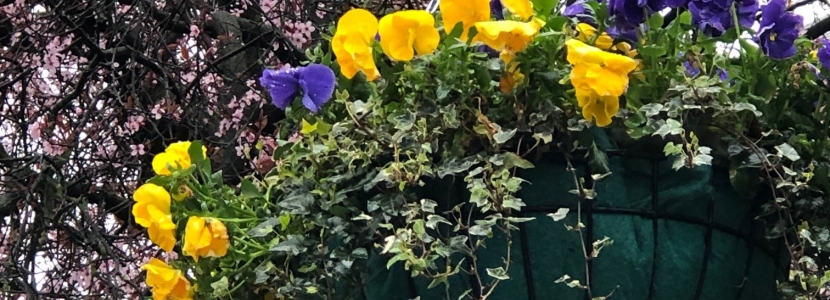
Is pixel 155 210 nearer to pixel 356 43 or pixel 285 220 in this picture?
pixel 285 220

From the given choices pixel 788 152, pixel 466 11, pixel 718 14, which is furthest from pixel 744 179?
pixel 466 11

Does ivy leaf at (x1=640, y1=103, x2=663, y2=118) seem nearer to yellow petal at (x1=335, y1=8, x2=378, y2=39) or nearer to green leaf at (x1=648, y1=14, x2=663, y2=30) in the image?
green leaf at (x1=648, y1=14, x2=663, y2=30)

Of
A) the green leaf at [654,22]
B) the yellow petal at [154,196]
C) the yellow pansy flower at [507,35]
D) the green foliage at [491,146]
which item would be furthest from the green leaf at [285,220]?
the green leaf at [654,22]

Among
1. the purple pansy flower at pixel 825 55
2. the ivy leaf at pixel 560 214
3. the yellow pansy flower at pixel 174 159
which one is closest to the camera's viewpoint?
the ivy leaf at pixel 560 214

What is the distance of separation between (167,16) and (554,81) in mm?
1607

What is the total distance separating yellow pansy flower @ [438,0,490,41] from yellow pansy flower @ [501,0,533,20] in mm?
17

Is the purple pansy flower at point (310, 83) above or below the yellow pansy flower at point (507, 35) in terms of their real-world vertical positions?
below

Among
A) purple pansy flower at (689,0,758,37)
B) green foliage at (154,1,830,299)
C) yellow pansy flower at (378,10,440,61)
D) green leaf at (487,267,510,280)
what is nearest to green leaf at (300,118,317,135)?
green foliage at (154,1,830,299)

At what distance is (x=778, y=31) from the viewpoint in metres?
0.69

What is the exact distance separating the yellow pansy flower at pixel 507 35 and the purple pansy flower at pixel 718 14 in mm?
146

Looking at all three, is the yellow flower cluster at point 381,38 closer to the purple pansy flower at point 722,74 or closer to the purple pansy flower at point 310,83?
the purple pansy flower at point 310,83

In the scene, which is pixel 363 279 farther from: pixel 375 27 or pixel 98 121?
pixel 98 121

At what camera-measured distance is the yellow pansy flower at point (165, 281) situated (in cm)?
76

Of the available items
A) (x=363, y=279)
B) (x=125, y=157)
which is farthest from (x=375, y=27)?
(x=125, y=157)
